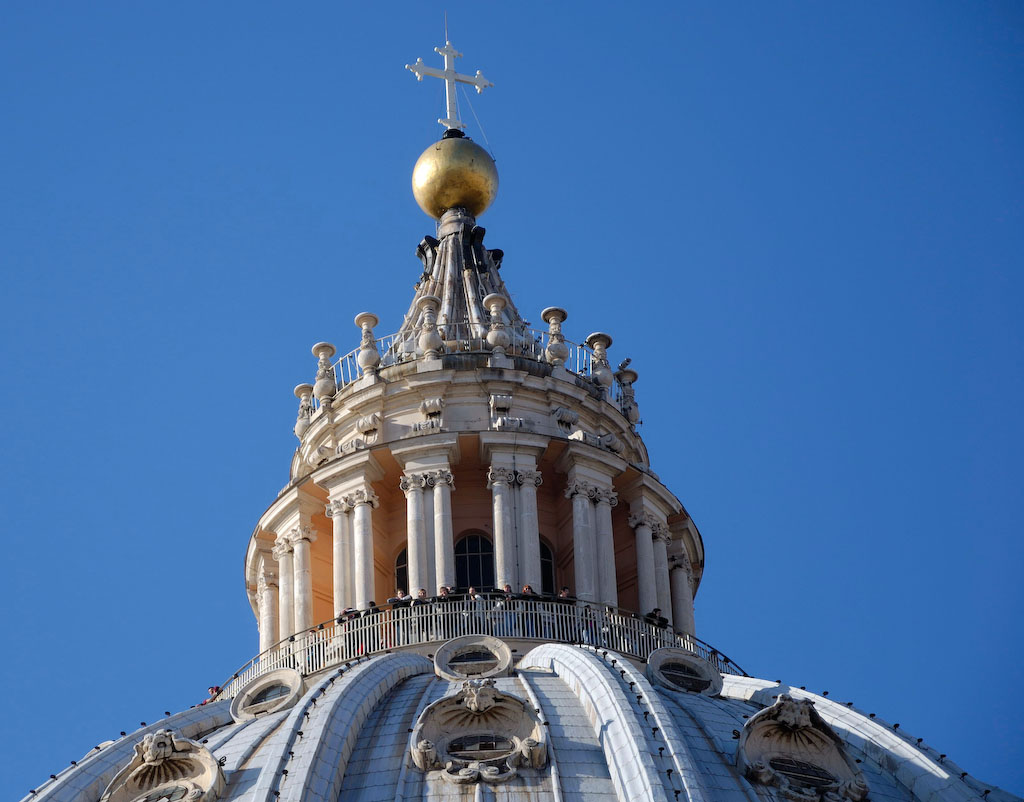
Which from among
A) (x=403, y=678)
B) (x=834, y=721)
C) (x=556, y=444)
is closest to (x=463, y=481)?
(x=556, y=444)

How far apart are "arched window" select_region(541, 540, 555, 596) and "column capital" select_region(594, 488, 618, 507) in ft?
5.76

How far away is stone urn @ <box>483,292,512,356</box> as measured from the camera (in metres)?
60.2

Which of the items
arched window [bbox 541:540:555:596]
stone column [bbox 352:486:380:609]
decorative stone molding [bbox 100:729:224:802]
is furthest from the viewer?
arched window [bbox 541:540:555:596]

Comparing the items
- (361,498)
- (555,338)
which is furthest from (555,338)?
(361,498)

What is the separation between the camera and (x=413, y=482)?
5738 centimetres

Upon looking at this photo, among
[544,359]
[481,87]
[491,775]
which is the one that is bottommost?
[491,775]

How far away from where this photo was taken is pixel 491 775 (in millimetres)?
45781

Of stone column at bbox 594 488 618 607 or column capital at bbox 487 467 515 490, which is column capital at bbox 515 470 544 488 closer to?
column capital at bbox 487 467 515 490

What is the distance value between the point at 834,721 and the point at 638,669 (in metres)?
4.49

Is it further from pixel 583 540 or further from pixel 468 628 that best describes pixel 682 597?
pixel 468 628

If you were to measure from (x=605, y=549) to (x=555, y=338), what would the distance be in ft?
20.6

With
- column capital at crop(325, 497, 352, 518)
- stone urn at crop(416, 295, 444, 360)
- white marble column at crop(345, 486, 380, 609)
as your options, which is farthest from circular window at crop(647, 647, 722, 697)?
stone urn at crop(416, 295, 444, 360)

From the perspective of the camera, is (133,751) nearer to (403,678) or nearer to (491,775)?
(403,678)

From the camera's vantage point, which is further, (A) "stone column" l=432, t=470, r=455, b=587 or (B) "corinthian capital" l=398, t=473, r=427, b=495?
(B) "corinthian capital" l=398, t=473, r=427, b=495
